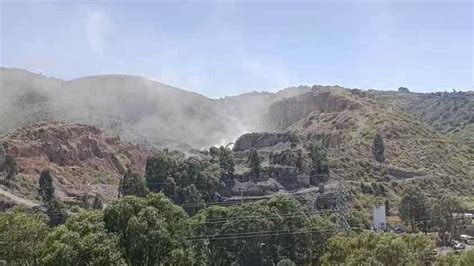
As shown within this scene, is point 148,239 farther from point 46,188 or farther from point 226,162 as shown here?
point 226,162

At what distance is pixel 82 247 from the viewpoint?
31.5 meters

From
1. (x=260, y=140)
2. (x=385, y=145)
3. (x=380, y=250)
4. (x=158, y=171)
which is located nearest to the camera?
(x=380, y=250)

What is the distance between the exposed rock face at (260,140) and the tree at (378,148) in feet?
62.5

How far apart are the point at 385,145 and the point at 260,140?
2838 cm

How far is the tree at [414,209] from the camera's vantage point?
80.7m

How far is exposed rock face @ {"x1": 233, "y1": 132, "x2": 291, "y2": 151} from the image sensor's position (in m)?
131

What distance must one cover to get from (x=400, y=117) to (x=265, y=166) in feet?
176

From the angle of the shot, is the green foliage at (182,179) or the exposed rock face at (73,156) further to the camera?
the exposed rock face at (73,156)

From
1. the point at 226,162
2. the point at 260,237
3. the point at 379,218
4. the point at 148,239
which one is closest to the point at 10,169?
the point at 226,162

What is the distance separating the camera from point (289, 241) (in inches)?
2153

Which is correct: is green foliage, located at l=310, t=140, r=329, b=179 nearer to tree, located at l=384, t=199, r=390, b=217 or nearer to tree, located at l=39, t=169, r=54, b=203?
tree, located at l=384, t=199, r=390, b=217

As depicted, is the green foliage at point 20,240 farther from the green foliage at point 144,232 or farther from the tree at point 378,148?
the tree at point 378,148

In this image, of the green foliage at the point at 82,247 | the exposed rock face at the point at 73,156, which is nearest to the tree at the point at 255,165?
the exposed rock face at the point at 73,156

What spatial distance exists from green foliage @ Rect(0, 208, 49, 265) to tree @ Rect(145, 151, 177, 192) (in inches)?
1993
